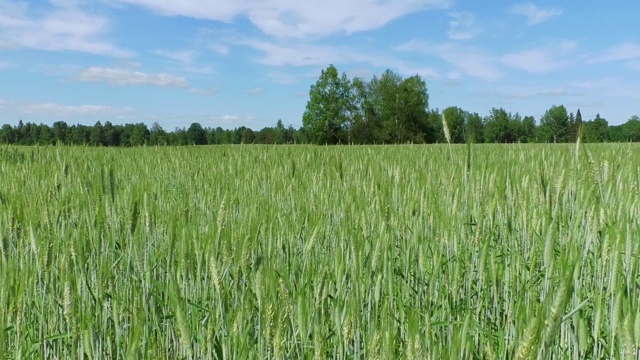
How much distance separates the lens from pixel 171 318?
102cm

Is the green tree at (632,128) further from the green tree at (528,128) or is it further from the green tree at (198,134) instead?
the green tree at (198,134)

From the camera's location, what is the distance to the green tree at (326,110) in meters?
45.6

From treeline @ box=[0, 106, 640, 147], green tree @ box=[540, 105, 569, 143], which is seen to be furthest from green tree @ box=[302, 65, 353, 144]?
green tree @ box=[540, 105, 569, 143]

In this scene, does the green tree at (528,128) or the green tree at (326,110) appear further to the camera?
the green tree at (528,128)

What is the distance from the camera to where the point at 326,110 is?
151 ft

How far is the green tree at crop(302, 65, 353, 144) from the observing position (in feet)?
149

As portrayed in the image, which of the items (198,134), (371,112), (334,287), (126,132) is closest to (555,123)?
(371,112)

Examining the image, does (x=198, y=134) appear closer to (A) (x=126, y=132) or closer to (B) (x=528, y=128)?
(A) (x=126, y=132)

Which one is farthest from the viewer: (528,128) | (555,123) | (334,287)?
(528,128)

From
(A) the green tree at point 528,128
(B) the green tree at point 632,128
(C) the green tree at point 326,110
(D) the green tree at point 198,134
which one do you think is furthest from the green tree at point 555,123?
(D) the green tree at point 198,134

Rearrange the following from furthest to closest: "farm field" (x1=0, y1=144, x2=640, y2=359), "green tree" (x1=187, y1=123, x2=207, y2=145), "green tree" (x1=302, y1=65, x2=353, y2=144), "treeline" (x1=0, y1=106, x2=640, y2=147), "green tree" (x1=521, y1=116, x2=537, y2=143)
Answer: "green tree" (x1=521, y1=116, x2=537, y2=143), "green tree" (x1=187, y1=123, x2=207, y2=145), "treeline" (x1=0, y1=106, x2=640, y2=147), "green tree" (x1=302, y1=65, x2=353, y2=144), "farm field" (x1=0, y1=144, x2=640, y2=359)

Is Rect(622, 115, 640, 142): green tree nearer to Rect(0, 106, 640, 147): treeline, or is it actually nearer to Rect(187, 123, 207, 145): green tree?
Rect(0, 106, 640, 147): treeline

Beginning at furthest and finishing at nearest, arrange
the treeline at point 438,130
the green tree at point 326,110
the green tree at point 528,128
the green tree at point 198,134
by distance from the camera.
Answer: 1. the green tree at point 528,128
2. the green tree at point 198,134
3. the treeline at point 438,130
4. the green tree at point 326,110

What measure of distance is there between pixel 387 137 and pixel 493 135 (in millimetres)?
29591
